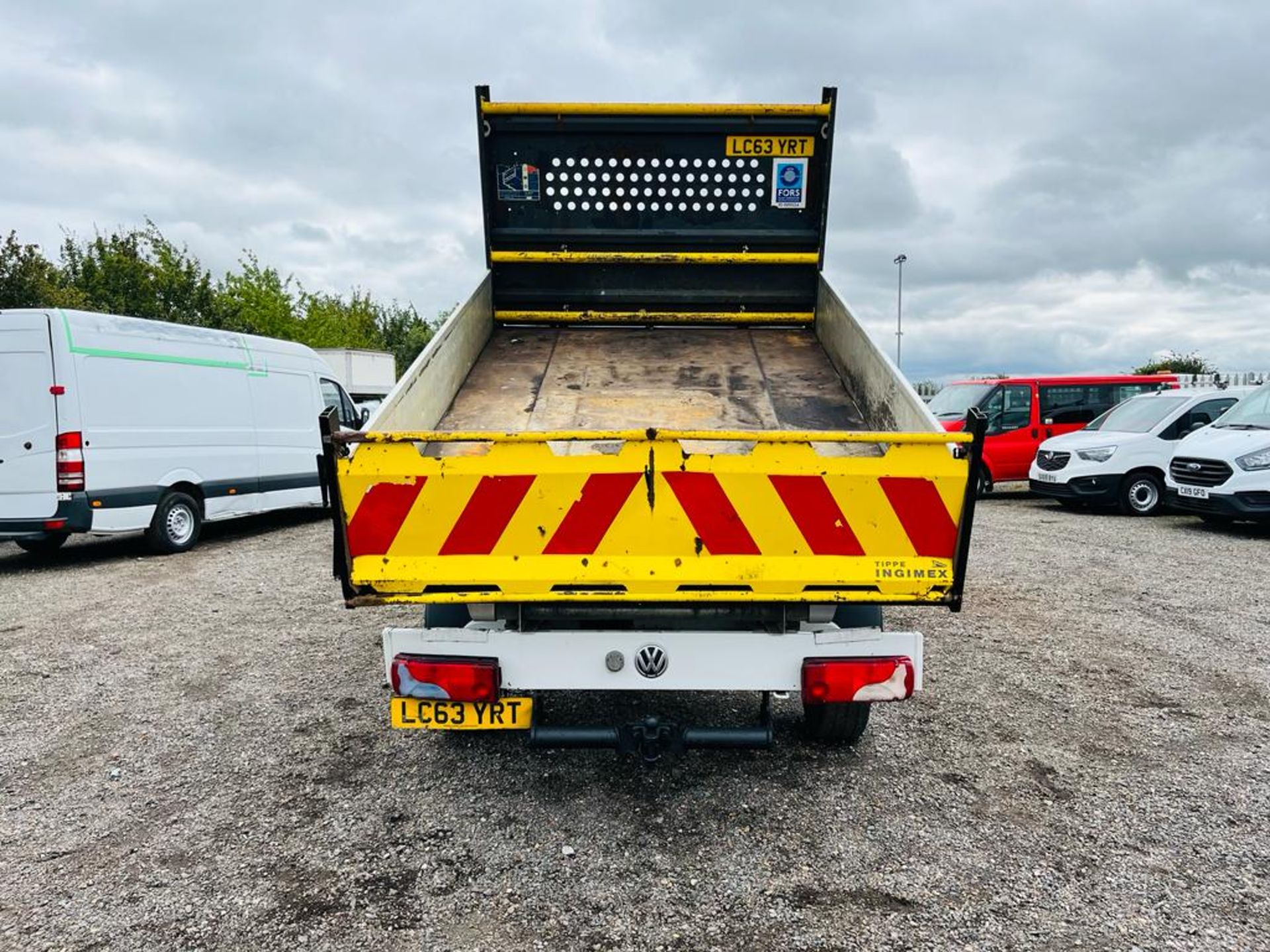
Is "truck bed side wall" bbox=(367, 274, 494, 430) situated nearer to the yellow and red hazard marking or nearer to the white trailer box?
the yellow and red hazard marking

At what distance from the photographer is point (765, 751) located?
3.68 meters

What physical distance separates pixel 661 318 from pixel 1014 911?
389 cm

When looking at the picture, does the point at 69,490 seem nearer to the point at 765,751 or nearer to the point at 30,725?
the point at 30,725

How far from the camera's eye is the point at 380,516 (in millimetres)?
2729

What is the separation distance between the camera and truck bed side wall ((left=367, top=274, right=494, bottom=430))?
3236mm

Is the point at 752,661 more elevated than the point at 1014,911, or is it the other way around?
the point at 752,661

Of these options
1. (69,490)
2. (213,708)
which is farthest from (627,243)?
(69,490)

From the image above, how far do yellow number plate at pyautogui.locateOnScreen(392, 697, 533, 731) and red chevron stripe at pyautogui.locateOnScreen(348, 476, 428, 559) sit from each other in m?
0.62

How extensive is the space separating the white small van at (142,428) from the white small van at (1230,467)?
9.70 metres

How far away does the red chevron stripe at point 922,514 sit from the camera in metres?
2.70

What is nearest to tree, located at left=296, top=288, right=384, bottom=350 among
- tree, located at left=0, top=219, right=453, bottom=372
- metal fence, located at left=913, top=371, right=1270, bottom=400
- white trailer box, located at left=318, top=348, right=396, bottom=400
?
tree, located at left=0, top=219, right=453, bottom=372

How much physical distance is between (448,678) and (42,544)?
28.7ft

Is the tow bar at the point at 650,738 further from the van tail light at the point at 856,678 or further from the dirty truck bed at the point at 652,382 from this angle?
the dirty truck bed at the point at 652,382

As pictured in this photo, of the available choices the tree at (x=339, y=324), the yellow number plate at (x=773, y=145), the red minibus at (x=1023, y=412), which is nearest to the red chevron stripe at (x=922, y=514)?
the yellow number plate at (x=773, y=145)
